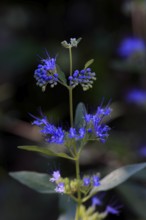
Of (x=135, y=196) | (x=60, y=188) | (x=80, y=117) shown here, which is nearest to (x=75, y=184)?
(x=60, y=188)

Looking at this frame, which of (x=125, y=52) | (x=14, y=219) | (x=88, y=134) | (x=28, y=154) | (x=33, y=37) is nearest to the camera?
(x=88, y=134)

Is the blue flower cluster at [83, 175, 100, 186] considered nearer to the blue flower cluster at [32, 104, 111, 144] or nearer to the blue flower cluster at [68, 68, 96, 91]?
the blue flower cluster at [32, 104, 111, 144]

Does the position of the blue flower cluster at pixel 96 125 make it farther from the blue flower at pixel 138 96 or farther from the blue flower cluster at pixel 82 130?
the blue flower at pixel 138 96

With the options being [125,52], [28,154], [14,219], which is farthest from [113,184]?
[28,154]

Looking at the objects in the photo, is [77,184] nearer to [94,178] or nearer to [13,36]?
[94,178]

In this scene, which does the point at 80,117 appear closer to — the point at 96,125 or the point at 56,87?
the point at 96,125

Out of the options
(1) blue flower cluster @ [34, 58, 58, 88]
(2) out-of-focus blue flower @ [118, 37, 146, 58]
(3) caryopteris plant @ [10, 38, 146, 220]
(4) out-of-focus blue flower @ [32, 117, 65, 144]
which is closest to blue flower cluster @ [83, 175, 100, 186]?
(3) caryopteris plant @ [10, 38, 146, 220]

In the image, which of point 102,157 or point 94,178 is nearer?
point 94,178
